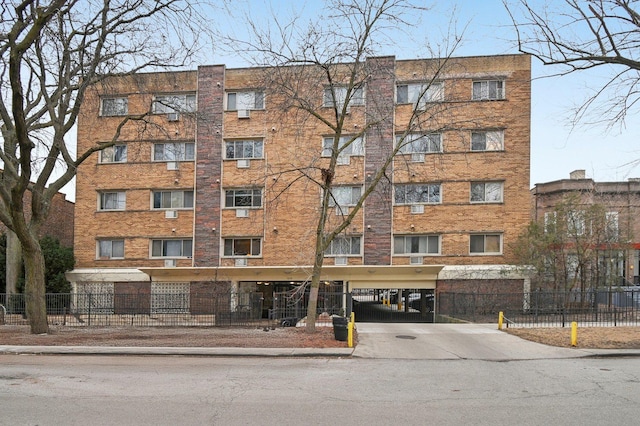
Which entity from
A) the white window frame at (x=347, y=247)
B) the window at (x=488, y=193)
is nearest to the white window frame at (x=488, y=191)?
the window at (x=488, y=193)

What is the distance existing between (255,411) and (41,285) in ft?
41.7

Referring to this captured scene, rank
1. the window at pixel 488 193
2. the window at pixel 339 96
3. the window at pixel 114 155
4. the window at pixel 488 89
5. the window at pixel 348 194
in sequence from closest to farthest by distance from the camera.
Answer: the window at pixel 339 96 → the window at pixel 488 193 → the window at pixel 488 89 → the window at pixel 348 194 → the window at pixel 114 155

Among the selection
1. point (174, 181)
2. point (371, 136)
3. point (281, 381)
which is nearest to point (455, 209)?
point (371, 136)

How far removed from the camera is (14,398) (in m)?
8.27

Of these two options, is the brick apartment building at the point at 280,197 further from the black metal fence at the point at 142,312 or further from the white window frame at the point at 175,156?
the black metal fence at the point at 142,312

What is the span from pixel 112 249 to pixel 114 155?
5732 mm

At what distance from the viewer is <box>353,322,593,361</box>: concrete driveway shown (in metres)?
13.1

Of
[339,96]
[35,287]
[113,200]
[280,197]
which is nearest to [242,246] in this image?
[280,197]

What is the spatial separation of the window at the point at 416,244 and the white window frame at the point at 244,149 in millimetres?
9455

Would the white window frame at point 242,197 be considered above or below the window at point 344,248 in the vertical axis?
above

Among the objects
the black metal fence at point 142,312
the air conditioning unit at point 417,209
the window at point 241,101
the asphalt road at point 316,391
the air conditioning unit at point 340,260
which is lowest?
the black metal fence at point 142,312

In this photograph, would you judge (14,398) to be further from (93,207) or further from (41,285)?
(93,207)

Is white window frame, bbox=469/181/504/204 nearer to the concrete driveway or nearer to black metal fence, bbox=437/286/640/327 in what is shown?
black metal fence, bbox=437/286/640/327

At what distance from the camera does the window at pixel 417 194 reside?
29.3m
